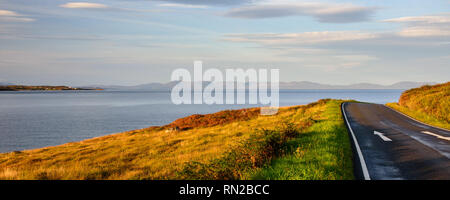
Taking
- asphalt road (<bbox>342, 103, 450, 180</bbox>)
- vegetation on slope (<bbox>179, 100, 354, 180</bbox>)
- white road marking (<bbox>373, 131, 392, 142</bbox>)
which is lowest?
white road marking (<bbox>373, 131, 392, 142</bbox>)

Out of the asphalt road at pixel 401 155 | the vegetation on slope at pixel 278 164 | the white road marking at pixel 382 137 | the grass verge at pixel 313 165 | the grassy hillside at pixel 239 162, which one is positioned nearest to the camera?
the grass verge at pixel 313 165

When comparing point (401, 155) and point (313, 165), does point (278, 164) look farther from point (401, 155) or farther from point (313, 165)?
point (401, 155)

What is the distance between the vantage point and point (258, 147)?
10.3 metres

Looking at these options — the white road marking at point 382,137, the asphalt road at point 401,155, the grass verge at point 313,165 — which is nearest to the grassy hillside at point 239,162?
the grass verge at point 313,165

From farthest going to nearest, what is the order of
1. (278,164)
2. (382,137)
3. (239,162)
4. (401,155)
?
1. (382,137)
2. (401,155)
3. (239,162)
4. (278,164)

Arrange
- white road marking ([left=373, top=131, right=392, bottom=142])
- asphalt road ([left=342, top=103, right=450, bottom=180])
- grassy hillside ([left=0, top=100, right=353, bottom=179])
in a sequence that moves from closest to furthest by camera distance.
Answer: grassy hillside ([left=0, top=100, right=353, bottom=179])
asphalt road ([left=342, top=103, right=450, bottom=180])
white road marking ([left=373, top=131, right=392, bottom=142])

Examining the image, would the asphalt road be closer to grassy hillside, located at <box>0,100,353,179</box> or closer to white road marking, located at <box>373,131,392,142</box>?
white road marking, located at <box>373,131,392,142</box>

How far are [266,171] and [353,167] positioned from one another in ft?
10.1

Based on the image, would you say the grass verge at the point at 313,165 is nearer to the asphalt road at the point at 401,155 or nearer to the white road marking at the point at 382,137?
the asphalt road at the point at 401,155

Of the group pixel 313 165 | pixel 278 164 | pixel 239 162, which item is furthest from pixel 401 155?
pixel 239 162

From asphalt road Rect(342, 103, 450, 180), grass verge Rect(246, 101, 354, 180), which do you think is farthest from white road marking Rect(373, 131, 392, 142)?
grass verge Rect(246, 101, 354, 180)

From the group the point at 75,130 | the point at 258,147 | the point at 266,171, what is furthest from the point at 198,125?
the point at 266,171

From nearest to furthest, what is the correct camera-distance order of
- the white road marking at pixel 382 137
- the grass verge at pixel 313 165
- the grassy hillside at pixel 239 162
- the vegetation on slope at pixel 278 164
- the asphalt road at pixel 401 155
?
the grass verge at pixel 313 165, the vegetation on slope at pixel 278 164, the grassy hillside at pixel 239 162, the asphalt road at pixel 401 155, the white road marking at pixel 382 137
